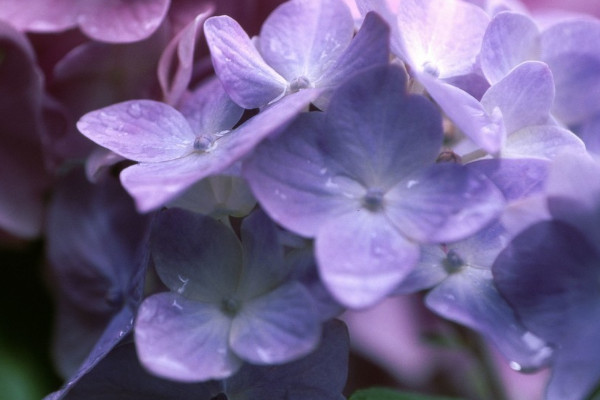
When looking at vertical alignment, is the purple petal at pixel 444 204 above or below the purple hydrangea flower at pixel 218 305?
above

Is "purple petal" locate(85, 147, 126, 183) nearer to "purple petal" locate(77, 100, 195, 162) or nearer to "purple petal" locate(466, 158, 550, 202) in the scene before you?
"purple petal" locate(77, 100, 195, 162)

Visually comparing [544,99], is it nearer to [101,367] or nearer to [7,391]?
[101,367]

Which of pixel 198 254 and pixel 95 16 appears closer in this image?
pixel 198 254

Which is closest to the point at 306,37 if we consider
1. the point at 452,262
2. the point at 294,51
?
the point at 294,51

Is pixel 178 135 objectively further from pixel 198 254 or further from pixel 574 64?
pixel 574 64

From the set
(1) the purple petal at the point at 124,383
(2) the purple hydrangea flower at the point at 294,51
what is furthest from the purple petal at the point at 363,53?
(1) the purple petal at the point at 124,383

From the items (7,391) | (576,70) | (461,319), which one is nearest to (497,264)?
(461,319)

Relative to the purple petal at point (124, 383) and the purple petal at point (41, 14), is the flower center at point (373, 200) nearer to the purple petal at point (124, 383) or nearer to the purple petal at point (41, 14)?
the purple petal at point (124, 383)
